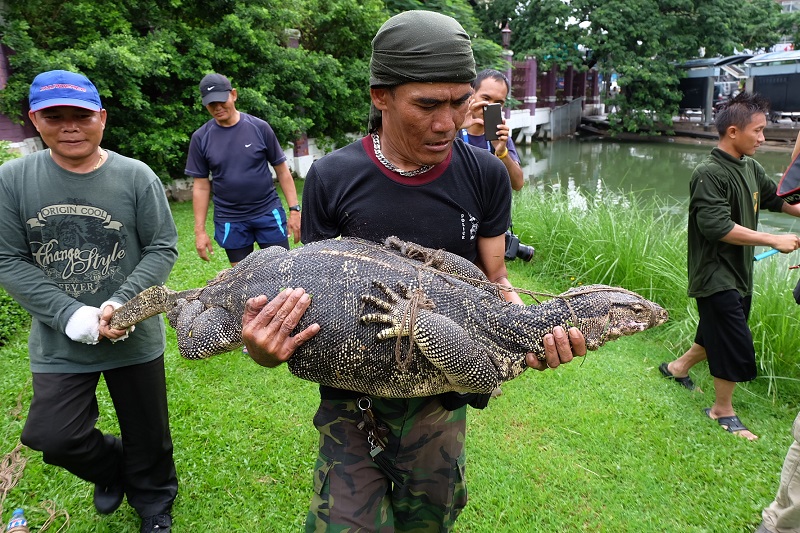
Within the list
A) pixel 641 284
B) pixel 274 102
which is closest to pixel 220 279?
pixel 641 284

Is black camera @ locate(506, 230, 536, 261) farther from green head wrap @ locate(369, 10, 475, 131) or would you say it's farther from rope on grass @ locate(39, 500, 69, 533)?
rope on grass @ locate(39, 500, 69, 533)

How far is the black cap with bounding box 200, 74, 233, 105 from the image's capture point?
5031mm

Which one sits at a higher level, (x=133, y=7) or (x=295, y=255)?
(x=133, y=7)

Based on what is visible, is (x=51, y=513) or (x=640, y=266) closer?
(x=51, y=513)

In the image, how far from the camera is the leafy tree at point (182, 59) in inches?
374

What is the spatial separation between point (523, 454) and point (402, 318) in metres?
2.53

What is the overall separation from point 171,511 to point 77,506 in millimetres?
614

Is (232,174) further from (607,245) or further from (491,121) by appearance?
(607,245)

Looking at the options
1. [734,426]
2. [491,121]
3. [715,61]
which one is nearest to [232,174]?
[491,121]

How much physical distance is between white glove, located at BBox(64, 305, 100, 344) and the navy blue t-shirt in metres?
2.58

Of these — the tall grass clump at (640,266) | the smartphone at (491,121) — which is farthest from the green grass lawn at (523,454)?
the smartphone at (491,121)

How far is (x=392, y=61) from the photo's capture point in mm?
1891

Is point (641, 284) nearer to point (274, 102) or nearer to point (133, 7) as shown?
point (274, 102)

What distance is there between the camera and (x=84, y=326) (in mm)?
2592
